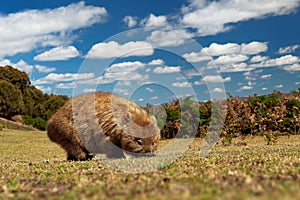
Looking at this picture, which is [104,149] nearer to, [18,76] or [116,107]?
[116,107]

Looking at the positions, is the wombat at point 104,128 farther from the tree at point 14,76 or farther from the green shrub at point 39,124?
the tree at point 14,76

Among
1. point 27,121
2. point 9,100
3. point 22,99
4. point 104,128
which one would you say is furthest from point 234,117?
point 22,99

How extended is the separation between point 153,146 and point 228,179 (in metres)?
6.24

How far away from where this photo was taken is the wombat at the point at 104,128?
1214cm

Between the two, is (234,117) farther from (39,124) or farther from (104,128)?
(39,124)

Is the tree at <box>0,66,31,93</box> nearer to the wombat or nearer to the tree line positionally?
the tree line

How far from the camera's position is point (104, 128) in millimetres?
12250

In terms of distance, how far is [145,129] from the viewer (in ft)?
40.0

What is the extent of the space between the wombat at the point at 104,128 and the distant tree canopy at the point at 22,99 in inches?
1857

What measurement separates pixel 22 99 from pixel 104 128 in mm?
52538

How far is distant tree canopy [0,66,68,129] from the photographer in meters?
57.0

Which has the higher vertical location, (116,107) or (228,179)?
(116,107)

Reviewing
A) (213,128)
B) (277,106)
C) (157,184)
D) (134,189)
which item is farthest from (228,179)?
(277,106)

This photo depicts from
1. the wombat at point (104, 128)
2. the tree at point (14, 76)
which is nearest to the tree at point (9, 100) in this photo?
the tree at point (14, 76)
